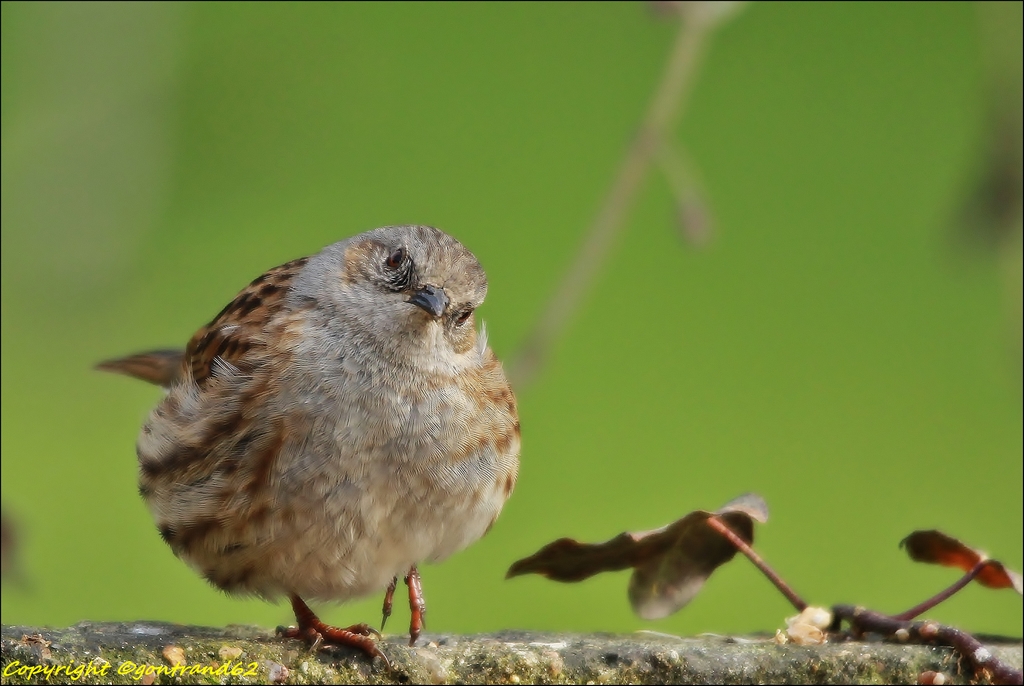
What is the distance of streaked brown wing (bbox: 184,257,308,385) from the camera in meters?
2.90

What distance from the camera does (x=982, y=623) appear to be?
4.62 metres

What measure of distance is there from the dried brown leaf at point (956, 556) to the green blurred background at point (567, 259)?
1158 mm

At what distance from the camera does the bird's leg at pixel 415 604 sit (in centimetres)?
270

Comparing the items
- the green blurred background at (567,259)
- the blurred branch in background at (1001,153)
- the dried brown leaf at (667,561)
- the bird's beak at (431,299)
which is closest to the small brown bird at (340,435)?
the bird's beak at (431,299)

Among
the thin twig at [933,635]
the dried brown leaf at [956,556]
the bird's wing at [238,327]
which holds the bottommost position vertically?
the thin twig at [933,635]

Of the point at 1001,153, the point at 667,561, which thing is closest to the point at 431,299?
the point at 667,561

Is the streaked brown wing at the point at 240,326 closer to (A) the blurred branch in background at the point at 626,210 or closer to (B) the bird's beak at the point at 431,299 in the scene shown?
(B) the bird's beak at the point at 431,299

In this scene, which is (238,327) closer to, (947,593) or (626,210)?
(626,210)

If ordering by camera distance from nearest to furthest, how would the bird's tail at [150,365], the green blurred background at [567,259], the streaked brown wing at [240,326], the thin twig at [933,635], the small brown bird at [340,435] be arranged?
the thin twig at [933,635]
the small brown bird at [340,435]
the streaked brown wing at [240,326]
the bird's tail at [150,365]
the green blurred background at [567,259]

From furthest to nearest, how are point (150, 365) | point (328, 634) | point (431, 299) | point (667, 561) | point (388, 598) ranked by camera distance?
point (150, 365), point (388, 598), point (431, 299), point (667, 561), point (328, 634)

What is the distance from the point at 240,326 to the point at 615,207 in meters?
0.84

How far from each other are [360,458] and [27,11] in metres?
2.03

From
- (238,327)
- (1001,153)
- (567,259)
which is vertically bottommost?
(238,327)

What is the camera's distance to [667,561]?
8.77ft
